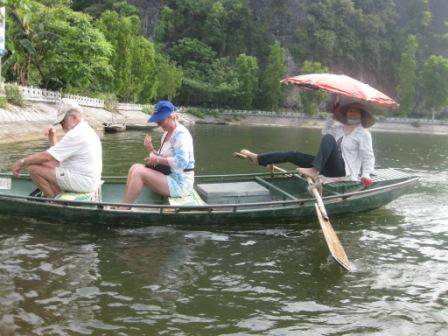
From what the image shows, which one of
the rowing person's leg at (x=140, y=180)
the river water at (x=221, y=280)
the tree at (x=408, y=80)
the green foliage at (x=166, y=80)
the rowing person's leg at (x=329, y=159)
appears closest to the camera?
the river water at (x=221, y=280)

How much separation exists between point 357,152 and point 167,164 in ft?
13.3

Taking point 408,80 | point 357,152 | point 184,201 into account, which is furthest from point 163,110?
point 408,80

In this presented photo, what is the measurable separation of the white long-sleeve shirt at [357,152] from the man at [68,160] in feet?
16.5

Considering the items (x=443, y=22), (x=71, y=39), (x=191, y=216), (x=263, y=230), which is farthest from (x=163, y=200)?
(x=443, y=22)

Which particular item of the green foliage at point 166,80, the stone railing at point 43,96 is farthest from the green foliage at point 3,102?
the green foliage at point 166,80

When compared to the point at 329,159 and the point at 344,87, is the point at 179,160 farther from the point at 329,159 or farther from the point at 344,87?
the point at 344,87

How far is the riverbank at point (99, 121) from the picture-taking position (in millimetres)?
26219

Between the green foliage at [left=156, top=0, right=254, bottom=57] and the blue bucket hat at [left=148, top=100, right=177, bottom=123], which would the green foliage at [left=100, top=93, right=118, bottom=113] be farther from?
the green foliage at [left=156, top=0, right=254, bottom=57]

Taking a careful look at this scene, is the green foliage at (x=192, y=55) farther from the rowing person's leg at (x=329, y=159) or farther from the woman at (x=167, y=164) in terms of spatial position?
the woman at (x=167, y=164)

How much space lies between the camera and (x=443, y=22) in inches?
4483

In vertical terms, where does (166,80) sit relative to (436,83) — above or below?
below

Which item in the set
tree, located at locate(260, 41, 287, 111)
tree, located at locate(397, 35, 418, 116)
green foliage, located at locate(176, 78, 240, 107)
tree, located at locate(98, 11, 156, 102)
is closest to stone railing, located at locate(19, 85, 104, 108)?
tree, located at locate(98, 11, 156, 102)

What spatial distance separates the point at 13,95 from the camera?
29.6 m

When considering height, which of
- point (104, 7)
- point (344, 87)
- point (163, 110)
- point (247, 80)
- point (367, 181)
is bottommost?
point (367, 181)
